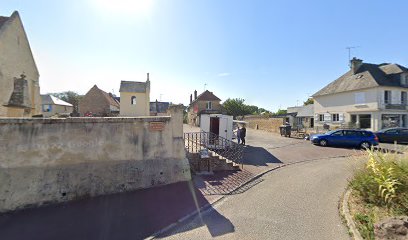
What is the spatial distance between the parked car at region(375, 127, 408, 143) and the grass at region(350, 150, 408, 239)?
14478mm

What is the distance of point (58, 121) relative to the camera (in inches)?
251

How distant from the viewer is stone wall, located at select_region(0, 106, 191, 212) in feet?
19.7

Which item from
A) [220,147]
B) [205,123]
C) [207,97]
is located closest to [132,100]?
[207,97]

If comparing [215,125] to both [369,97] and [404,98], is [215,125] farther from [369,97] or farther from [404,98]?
[404,98]

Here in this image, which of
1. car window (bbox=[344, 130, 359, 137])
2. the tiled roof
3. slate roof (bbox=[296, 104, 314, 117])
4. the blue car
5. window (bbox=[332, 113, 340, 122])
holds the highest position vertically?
the tiled roof

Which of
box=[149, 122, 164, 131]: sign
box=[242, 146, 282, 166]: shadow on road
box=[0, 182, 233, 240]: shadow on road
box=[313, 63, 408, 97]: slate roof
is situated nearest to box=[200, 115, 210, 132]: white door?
box=[242, 146, 282, 166]: shadow on road

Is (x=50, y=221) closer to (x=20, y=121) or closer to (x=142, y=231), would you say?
(x=142, y=231)

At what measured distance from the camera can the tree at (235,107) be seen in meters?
54.8

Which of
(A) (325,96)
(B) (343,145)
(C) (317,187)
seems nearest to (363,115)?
(A) (325,96)

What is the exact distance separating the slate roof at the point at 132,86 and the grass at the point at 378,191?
110 feet

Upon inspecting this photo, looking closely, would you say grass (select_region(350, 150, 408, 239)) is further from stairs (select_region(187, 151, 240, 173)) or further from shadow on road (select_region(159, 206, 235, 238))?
stairs (select_region(187, 151, 240, 173))

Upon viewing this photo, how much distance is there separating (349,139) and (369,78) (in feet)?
51.2

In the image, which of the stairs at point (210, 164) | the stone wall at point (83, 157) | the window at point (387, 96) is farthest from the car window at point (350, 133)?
the window at point (387, 96)

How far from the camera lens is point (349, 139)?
15.6m
